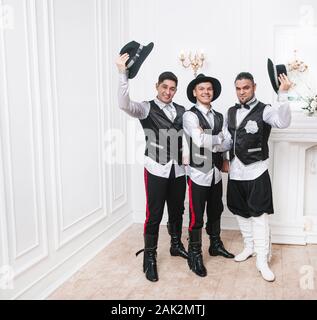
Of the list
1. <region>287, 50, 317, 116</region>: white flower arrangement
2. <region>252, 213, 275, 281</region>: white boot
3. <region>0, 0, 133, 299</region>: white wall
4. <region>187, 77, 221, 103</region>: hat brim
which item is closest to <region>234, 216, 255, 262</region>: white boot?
<region>252, 213, 275, 281</region>: white boot

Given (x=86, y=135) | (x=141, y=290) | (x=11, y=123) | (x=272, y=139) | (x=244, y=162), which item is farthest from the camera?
(x=272, y=139)

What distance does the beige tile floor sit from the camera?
2.87 metres

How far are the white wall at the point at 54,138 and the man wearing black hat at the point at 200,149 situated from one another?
0.89m

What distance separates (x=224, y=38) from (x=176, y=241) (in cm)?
209

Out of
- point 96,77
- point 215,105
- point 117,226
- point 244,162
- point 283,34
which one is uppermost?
point 283,34

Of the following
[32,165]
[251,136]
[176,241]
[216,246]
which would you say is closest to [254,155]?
[251,136]

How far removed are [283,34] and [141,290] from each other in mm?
2817

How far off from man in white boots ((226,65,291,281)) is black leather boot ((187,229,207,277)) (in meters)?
0.43

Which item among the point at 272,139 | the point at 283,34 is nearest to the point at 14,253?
the point at 272,139

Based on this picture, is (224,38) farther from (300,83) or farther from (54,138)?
(54,138)

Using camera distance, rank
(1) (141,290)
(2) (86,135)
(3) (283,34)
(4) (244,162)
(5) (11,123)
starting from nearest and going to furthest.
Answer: (5) (11,123) → (1) (141,290) → (4) (244,162) → (2) (86,135) → (3) (283,34)

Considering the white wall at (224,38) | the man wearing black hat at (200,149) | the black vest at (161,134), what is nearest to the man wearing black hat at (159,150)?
the black vest at (161,134)

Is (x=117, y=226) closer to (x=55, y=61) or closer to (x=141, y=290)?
(x=141, y=290)

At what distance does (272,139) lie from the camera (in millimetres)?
3865
